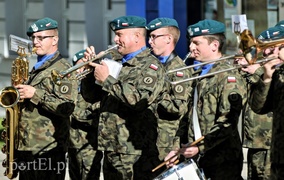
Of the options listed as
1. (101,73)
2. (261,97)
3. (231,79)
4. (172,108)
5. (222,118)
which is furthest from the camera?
(172,108)

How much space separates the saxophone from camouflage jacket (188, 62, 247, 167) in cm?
192

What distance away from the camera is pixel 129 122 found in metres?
9.07

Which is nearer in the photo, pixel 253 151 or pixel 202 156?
pixel 202 156

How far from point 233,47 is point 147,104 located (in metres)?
6.47

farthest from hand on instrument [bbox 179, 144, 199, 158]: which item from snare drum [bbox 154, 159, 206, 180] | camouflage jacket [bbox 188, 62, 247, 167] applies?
snare drum [bbox 154, 159, 206, 180]

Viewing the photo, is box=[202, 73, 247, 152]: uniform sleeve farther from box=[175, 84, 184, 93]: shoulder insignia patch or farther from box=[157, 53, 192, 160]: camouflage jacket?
box=[175, 84, 184, 93]: shoulder insignia patch

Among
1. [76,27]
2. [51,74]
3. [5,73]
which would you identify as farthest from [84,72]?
[5,73]

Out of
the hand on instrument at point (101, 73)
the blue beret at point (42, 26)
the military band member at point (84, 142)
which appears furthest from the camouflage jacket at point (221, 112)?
the military band member at point (84, 142)

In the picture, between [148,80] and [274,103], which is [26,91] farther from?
[274,103]

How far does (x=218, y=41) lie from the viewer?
8844mm

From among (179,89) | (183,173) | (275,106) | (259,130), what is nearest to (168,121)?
(179,89)

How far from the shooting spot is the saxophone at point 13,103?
32.0 feet

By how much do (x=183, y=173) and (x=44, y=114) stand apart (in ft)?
7.63

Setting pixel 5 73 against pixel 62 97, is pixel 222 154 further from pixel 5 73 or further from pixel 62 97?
pixel 5 73
